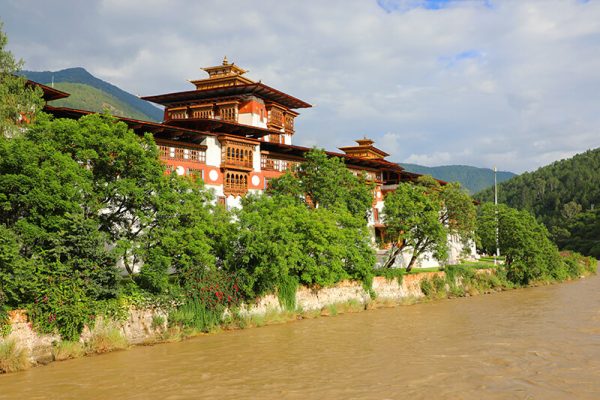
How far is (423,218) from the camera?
3625cm

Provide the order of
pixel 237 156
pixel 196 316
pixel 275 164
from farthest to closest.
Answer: pixel 275 164 < pixel 237 156 < pixel 196 316

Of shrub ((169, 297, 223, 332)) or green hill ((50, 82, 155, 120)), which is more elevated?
green hill ((50, 82, 155, 120))

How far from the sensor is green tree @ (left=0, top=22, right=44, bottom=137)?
20.9 metres

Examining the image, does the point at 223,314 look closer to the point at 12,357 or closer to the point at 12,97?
the point at 12,357

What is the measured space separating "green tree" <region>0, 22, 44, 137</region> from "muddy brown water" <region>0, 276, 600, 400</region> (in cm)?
1025

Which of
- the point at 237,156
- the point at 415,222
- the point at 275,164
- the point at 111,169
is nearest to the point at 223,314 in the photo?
the point at 111,169

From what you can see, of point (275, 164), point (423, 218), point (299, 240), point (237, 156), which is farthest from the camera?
point (275, 164)

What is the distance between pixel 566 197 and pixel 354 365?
439 ft

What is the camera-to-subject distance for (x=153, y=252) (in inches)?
830

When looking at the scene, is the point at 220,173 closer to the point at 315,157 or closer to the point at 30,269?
the point at 315,157

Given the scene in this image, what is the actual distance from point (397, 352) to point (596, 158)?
164 meters

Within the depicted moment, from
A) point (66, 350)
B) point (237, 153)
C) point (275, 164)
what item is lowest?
point (66, 350)

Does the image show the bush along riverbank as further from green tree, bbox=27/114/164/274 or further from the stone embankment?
green tree, bbox=27/114/164/274

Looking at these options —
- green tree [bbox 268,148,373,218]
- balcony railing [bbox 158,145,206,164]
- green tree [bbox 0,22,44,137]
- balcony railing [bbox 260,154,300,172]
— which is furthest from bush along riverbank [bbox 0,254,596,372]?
balcony railing [bbox 260,154,300,172]
